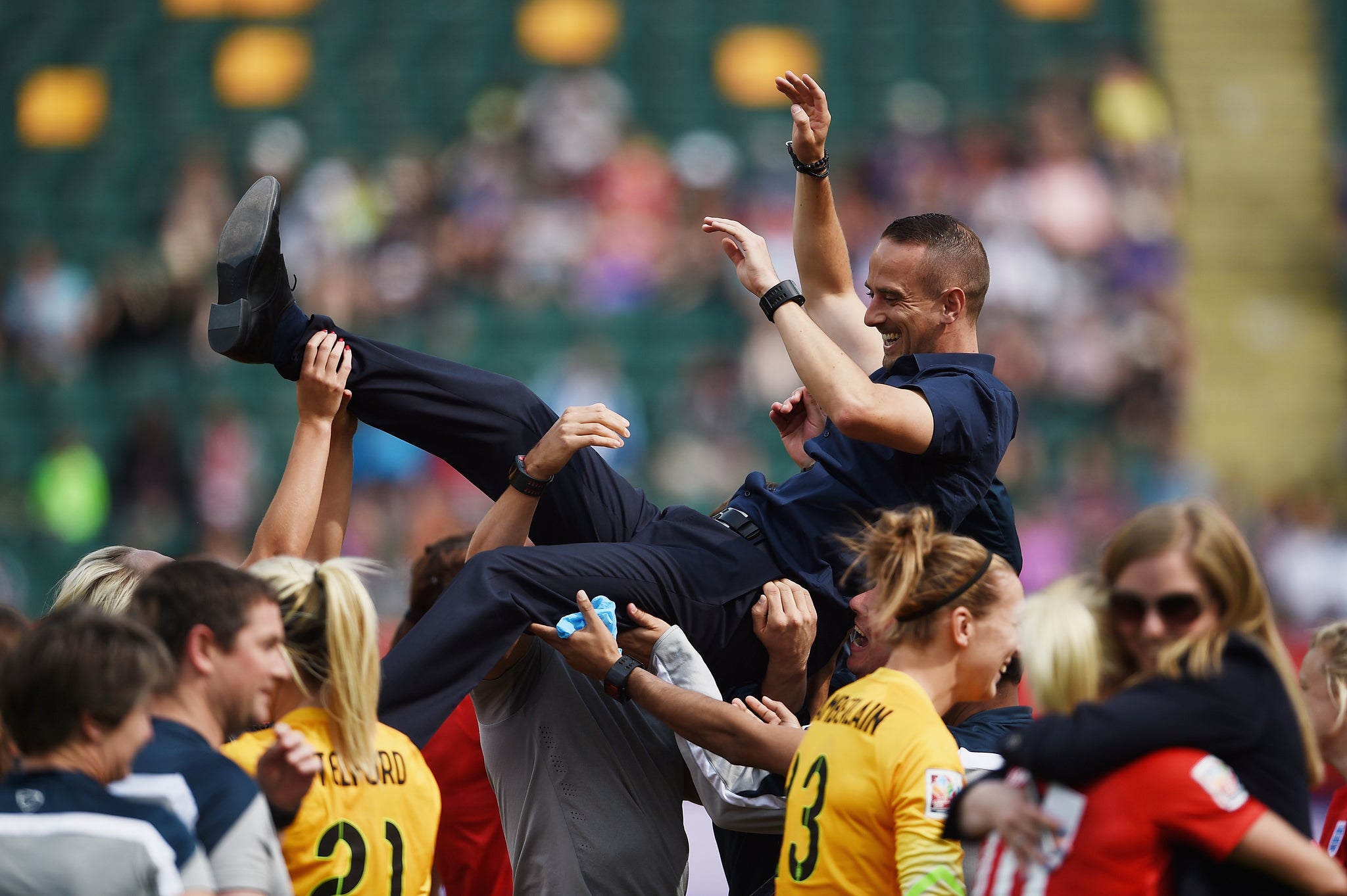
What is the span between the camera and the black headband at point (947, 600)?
3.09 meters

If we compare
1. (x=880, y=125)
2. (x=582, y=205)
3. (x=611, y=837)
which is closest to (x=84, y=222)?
(x=582, y=205)

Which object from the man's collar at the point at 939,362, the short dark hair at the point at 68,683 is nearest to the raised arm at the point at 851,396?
the man's collar at the point at 939,362

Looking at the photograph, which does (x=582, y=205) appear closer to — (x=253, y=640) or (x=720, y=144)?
(x=720, y=144)

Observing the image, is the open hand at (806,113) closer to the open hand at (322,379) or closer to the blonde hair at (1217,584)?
the open hand at (322,379)

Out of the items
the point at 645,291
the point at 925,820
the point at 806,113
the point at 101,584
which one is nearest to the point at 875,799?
the point at 925,820

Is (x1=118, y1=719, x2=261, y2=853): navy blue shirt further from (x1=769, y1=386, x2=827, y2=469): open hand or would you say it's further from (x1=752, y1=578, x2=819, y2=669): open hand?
(x1=769, y1=386, x2=827, y2=469): open hand

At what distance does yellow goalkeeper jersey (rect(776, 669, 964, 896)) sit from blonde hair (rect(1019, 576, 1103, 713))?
0.30 metres

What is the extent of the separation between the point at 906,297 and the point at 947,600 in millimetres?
1297

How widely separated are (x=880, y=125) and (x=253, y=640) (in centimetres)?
1172

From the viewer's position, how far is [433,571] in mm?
4523

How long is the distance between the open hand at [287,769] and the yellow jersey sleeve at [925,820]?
1058 millimetres

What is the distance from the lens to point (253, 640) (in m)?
2.77

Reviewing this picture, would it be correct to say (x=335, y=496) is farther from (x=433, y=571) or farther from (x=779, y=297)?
(x=779, y=297)

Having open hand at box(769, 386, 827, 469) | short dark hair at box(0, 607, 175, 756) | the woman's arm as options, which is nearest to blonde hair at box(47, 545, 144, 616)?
short dark hair at box(0, 607, 175, 756)
